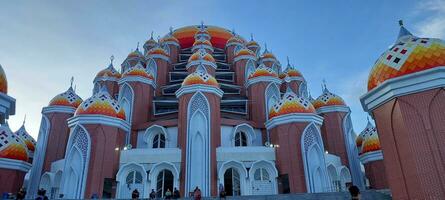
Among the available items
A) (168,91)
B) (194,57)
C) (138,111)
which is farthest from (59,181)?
(194,57)

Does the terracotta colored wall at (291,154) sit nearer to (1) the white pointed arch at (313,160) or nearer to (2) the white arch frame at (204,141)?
(1) the white pointed arch at (313,160)

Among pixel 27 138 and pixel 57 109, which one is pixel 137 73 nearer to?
pixel 57 109

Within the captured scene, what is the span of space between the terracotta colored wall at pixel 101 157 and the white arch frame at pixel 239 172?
258 inches

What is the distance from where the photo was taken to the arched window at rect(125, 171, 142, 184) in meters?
21.2

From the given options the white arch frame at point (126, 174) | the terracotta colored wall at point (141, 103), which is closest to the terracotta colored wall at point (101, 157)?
the white arch frame at point (126, 174)

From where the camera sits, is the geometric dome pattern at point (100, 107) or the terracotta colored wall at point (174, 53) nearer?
the geometric dome pattern at point (100, 107)

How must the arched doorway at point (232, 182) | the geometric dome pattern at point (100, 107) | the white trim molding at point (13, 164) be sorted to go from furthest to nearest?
1. the arched doorway at point (232, 182)
2. the geometric dome pattern at point (100, 107)
3. the white trim molding at point (13, 164)

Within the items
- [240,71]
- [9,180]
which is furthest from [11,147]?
[240,71]

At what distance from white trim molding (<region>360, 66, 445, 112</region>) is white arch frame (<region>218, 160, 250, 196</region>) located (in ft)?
35.2

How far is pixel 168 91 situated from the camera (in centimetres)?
3117

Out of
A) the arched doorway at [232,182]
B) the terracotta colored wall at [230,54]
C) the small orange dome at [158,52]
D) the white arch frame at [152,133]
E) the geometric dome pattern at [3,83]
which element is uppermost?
the terracotta colored wall at [230,54]

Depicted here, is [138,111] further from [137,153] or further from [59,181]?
[59,181]

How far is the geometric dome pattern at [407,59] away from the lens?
12.3 m

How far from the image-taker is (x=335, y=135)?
27.9 meters
